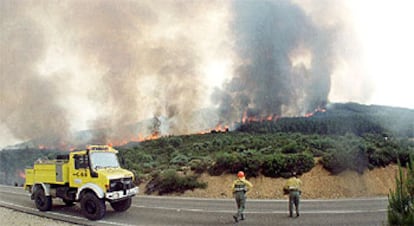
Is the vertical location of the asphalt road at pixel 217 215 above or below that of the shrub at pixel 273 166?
below

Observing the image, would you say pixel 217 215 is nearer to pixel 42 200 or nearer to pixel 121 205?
pixel 121 205

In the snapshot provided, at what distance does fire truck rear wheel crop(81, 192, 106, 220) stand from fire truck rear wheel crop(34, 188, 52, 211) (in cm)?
239

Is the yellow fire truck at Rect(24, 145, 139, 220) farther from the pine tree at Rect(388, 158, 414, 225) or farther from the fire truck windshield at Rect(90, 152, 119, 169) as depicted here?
the pine tree at Rect(388, 158, 414, 225)

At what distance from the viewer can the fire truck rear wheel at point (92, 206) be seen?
1216 centimetres

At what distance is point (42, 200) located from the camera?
560 inches

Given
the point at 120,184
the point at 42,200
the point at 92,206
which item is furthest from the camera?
the point at 42,200

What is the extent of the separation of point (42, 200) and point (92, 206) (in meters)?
3.18

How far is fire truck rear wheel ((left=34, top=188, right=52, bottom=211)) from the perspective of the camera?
14031 millimetres

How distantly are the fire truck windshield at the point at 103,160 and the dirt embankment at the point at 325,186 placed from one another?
962 centimetres

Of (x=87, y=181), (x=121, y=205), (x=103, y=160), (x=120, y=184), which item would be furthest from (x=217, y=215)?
(x=87, y=181)

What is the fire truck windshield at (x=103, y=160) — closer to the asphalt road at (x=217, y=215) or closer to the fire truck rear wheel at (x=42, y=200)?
the asphalt road at (x=217, y=215)

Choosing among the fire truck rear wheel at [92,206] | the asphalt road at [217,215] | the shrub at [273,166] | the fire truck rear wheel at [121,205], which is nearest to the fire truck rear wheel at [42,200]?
the asphalt road at [217,215]

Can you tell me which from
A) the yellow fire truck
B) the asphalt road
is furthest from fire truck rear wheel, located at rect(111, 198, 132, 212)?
→ the asphalt road

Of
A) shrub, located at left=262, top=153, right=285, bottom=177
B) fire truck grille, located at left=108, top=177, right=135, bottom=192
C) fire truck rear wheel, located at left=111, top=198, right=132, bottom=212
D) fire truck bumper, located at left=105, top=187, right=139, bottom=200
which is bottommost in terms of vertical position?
fire truck rear wheel, located at left=111, top=198, right=132, bottom=212
